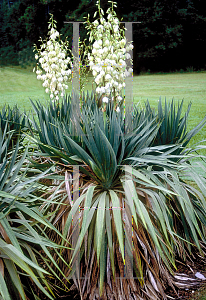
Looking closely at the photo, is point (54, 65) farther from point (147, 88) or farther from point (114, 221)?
point (147, 88)

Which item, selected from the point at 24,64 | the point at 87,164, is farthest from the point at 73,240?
the point at 24,64

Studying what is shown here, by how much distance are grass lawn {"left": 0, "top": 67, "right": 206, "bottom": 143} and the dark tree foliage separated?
1.31 m

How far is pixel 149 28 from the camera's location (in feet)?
55.1

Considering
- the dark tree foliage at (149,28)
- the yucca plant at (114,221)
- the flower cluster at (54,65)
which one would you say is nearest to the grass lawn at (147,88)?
the dark tree foliage at (149,28)

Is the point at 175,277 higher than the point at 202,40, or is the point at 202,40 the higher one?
the point at 202,40

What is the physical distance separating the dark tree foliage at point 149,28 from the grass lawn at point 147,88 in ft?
4.31

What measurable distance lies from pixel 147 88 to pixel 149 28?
16.7ft

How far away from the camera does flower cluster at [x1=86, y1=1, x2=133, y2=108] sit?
2953 mm

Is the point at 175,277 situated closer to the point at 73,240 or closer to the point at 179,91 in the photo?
the point at 73,240

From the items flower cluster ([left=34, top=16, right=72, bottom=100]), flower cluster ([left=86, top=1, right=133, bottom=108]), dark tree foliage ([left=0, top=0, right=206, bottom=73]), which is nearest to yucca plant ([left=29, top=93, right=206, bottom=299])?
flower cluster ([left=86, top=1, right=133, bottom=108])

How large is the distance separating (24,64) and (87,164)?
568 inches

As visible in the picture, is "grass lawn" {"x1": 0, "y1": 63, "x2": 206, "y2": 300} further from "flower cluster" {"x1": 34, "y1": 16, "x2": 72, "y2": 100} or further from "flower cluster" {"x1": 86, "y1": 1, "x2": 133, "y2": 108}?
"flower cluster" {"x1": 86, "y1": 1, "x2": 133, "y2": 108}

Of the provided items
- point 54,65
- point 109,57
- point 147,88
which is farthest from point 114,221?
point 147,88

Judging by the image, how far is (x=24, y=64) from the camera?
607 inches
